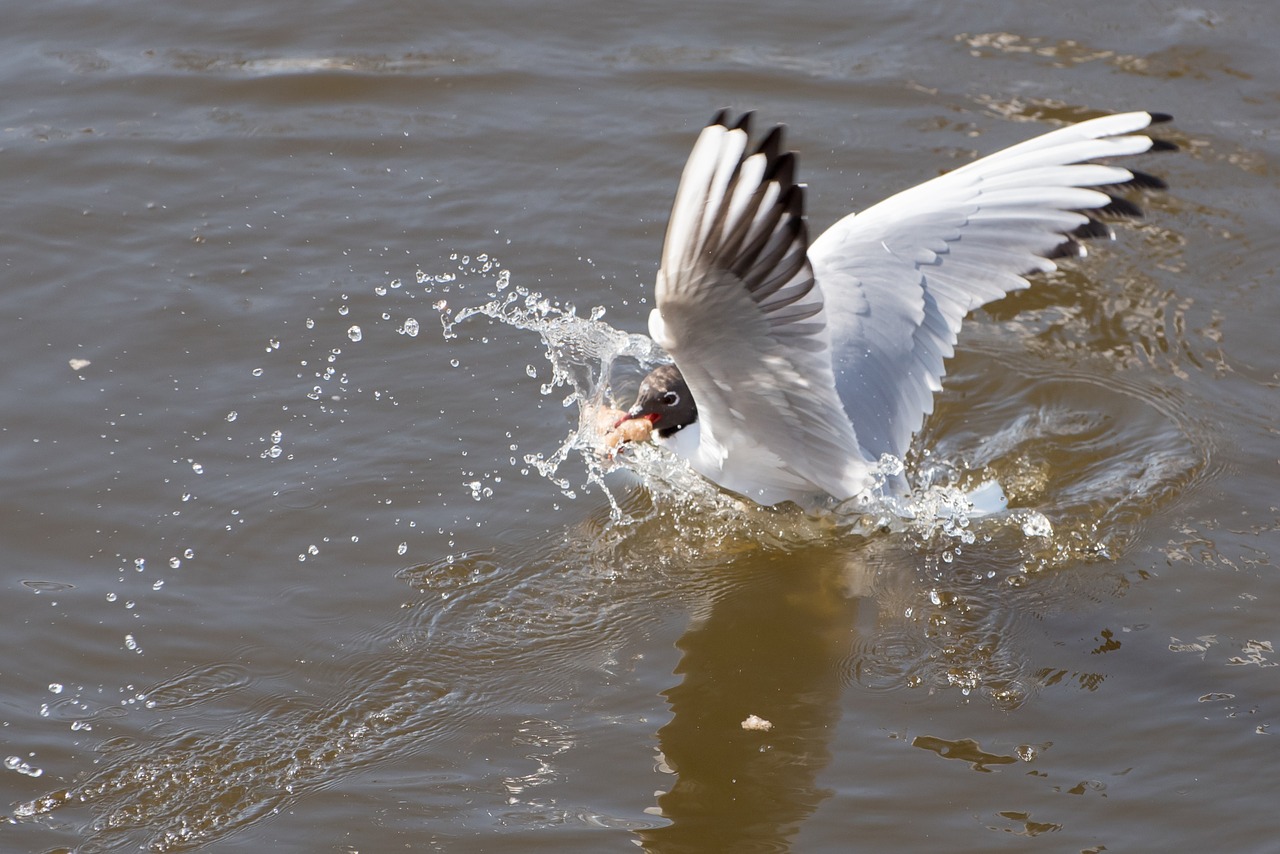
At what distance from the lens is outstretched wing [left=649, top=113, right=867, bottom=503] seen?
10.6 ft

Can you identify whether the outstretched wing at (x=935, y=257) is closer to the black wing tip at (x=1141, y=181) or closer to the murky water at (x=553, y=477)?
the black wing tip at (x=1141, y=181)

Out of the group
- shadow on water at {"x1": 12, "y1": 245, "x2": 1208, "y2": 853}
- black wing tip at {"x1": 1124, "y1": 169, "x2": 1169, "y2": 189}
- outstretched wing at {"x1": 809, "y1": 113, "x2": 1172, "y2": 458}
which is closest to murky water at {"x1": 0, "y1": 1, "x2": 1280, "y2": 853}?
→ shadow on water at {"x1": 12, "y1": 245, "x2": 1208, "y2": 853}

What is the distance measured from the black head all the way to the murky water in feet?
0.72

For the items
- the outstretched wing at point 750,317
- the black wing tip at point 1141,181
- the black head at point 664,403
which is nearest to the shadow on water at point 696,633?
the black head at point 664,403

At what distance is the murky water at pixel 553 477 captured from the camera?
146 inches

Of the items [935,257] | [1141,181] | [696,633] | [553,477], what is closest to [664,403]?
[553,477]

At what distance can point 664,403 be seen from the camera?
475cm

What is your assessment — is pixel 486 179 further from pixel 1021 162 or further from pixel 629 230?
pixel 1021 162

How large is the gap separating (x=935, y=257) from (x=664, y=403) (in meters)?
1.08

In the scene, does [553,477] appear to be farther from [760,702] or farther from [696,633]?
[760,702]

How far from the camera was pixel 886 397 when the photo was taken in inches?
187

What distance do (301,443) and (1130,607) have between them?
9.34ft

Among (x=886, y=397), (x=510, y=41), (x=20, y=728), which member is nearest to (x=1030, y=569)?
(x=886, y=397)

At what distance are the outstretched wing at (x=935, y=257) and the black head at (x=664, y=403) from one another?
0.54 metres
